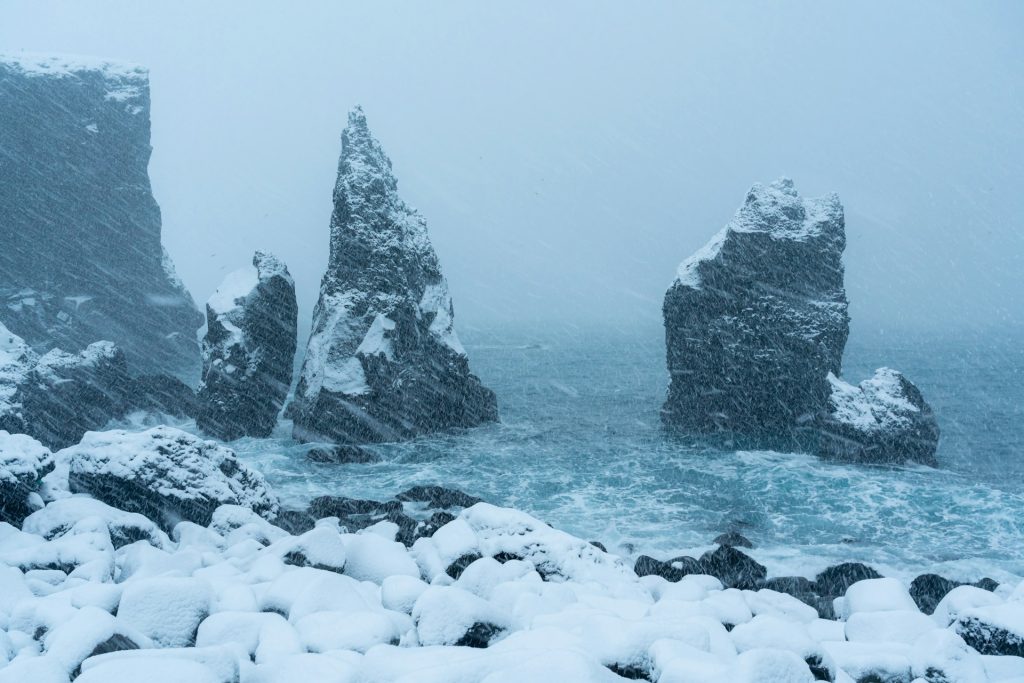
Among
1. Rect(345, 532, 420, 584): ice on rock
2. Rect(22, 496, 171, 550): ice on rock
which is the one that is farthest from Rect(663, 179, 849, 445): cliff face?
Rect(22, 496, 171, 550): ice on rock

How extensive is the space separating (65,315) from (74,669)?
59357mm

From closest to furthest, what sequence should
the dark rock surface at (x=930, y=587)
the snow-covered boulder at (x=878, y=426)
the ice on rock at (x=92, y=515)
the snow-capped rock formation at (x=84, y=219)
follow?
1. the ice on rock at (x=92, y=515)
2. the dark rock surface at (x=930, y=587)
3. the snow-covered boulder at (x=878, y=426)
4. the snow-capped rock formation at (x=84, y=219)

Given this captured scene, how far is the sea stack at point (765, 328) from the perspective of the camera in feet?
95.2

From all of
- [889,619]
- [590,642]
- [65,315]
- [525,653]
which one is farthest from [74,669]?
[65,315]

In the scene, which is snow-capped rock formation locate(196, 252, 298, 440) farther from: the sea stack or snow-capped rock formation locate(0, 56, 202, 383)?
snow-capped rock formation locate(0, 56, 202, 383)

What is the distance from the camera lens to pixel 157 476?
1366 centimetres

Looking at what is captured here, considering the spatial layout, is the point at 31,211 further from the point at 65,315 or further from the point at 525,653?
the point at 525,653

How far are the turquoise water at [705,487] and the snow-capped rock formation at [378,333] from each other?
4.93 feet

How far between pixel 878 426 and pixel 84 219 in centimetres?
6298

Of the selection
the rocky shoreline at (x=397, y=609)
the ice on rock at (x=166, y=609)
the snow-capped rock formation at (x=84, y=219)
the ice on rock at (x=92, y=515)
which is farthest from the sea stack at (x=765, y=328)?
the snow-capped rock formation at (x=84, y=219)

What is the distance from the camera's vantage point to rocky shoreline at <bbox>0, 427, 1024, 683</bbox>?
5289 mm

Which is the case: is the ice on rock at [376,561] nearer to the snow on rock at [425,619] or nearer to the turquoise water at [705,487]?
the snow on rock at [425,619]

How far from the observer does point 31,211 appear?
5512 cm

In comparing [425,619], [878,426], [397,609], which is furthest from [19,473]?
[878,426]
